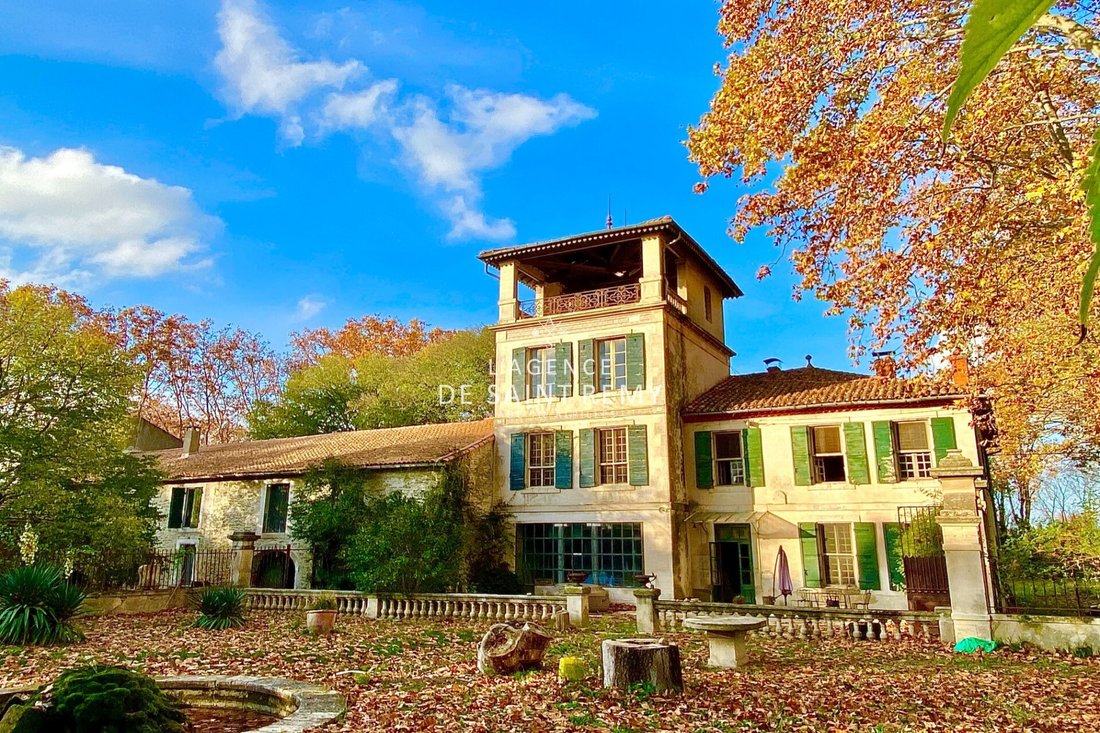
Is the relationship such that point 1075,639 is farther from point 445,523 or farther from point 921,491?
point 445,523

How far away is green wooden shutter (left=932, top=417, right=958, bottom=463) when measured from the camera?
744 inches

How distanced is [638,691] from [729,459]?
47.1ft

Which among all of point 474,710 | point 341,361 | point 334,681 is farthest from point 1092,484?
point 341,361

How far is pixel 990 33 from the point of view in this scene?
536mm

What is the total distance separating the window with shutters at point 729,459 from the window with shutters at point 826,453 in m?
2.11

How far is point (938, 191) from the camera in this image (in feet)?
30.9

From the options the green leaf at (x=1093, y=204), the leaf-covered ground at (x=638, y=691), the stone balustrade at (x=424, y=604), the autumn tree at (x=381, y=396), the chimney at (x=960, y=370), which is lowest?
the leaf-covered ground at (x=638, y=691)

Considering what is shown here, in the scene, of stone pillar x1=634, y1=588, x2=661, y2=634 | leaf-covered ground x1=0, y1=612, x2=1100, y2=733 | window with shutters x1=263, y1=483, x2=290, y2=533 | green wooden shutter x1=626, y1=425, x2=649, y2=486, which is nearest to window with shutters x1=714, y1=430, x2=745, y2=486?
green wooden shutter x1=626, y1=425, x2=649, y2=486

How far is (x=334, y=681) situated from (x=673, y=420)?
569 inches

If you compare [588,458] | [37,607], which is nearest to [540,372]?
[588,458]

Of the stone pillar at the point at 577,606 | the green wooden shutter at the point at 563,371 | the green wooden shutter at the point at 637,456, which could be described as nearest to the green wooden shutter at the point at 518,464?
the green wooden shutter at the point at 563,371

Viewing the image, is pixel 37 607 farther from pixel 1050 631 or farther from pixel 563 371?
pixel 1050 631

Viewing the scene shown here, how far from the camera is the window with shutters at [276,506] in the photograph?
77.8ft

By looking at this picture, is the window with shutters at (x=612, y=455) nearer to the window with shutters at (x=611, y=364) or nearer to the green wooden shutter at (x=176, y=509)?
the window with shutters at (x=611, y=364)
